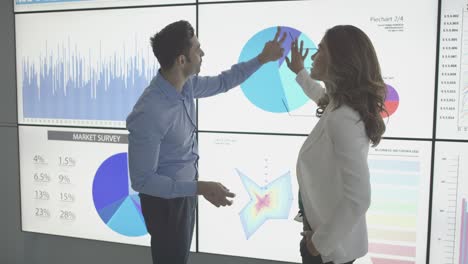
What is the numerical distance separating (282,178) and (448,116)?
962 mm

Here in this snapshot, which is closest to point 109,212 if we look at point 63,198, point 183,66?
point 63,198

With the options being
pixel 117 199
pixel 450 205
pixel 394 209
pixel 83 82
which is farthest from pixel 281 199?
pixel 83 82

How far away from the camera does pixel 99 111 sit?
2.88m

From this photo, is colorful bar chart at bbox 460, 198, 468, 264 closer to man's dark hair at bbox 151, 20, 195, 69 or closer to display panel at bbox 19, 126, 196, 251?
display panel at bbox 19, 126, 196, 251

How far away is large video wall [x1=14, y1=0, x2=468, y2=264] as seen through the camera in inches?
90.4

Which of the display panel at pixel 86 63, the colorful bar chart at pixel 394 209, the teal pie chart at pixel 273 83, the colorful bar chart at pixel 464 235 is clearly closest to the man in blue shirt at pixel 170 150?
the teal pie chart at pixel 273 83

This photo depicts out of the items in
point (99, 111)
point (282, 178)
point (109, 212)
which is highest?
point (99, 111)

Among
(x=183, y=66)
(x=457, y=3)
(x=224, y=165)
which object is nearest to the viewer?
(x=183, y=66)

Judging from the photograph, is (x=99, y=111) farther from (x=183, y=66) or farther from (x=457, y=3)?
(x=457, y=3)

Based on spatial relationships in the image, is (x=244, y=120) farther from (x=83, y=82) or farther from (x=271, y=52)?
(x=83, y=82)

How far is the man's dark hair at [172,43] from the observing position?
5.79 ft

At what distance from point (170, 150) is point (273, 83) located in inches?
35.9

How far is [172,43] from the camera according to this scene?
69.4 inches

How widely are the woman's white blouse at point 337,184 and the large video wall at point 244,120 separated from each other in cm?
100
